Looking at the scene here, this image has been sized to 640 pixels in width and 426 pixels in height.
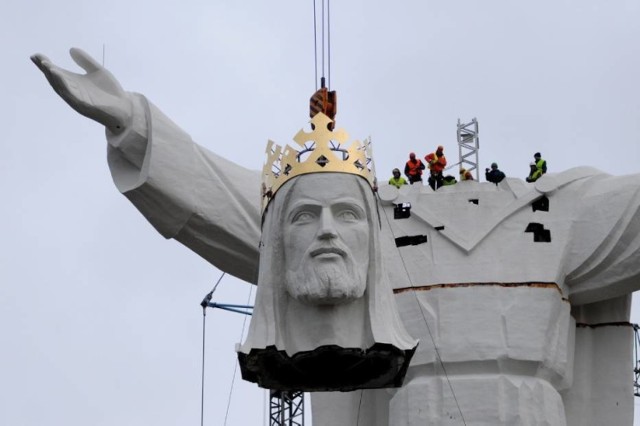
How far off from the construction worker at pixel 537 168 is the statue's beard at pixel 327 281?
361 centimetres

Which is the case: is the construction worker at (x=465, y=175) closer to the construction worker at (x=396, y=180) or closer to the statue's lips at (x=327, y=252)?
the construction worker at (x=396, y=180)

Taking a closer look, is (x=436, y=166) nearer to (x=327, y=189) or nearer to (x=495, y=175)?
(x=495, y=175)

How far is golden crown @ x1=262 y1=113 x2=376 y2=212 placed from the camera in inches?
631

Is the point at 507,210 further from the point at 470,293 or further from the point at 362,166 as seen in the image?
the point at 362,166

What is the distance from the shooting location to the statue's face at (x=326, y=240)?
1569cm

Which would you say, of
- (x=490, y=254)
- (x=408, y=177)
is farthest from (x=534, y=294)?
(x=408, y=177)

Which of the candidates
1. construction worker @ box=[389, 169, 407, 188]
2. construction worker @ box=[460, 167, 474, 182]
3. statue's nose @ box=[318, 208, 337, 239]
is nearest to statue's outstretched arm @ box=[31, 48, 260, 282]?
construction worker @ box=[389, 169, 407, 188]

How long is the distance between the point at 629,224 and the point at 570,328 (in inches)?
41.9

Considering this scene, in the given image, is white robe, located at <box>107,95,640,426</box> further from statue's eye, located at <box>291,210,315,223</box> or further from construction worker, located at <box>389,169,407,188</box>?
statue's eye, located at <box>291,210,315,223</box>

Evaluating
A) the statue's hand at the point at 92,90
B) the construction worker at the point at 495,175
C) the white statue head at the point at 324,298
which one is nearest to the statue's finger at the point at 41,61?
the statue's hand at the point at 92,90

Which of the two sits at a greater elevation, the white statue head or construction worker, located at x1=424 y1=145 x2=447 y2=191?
construction worker, located at x1=424 y1=145 x2=447 y2=191

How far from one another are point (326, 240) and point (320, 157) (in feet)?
2.24

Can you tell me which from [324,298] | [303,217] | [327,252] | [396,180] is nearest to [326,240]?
[327,252]

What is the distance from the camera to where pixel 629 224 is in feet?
59.3
